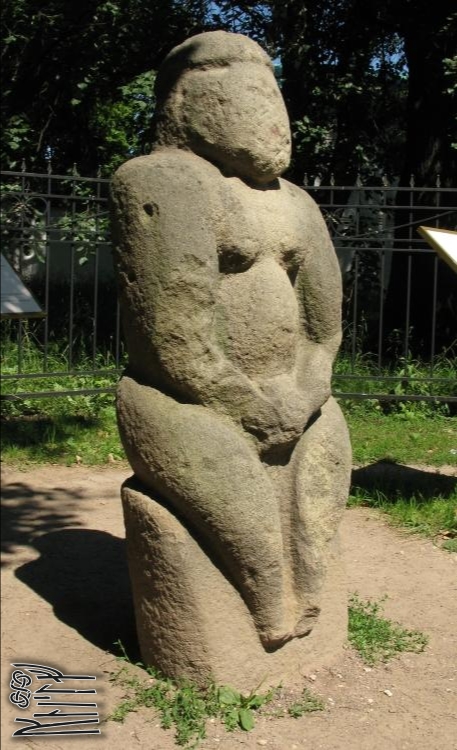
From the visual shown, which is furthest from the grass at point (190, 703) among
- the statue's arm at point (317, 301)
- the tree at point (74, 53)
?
the tree at point (74, 53)

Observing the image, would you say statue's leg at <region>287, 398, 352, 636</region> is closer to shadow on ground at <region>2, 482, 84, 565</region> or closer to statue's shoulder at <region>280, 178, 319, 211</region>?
statue's shoulder at <region>280, 178, 319, 211</region>

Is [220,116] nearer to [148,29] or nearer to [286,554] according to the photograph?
[286,554]

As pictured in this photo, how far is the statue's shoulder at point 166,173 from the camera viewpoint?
3.00 metres

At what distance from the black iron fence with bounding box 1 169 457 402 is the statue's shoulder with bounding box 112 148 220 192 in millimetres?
3160

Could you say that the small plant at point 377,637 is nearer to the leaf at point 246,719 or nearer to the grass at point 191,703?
the grass at point 191,703

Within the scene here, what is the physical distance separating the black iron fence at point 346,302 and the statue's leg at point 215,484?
3.13 meters

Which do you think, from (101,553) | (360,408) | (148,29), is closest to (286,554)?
(101,553)

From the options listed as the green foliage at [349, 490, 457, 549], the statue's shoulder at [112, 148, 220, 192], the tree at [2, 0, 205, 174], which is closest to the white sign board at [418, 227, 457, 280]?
the green foliage at [349, 490, 457, 549]

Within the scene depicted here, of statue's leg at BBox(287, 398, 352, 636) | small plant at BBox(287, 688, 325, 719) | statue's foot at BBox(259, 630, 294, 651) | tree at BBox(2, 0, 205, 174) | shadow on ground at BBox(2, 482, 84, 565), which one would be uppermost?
tree at BBox(2, 0, 205, 174)

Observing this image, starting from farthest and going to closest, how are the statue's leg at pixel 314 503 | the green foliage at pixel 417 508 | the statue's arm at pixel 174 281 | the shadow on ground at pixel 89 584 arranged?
the green foliage at pixel 417 508, the shadow on ground at pixel 89 584, the statue's leg at pixel 314 503, the statue's arm at pixel 174 281

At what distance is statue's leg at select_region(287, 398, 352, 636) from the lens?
3.27 m

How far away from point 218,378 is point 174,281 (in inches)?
13.8

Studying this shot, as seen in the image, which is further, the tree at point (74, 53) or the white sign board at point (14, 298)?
the tree at point (74, 53)

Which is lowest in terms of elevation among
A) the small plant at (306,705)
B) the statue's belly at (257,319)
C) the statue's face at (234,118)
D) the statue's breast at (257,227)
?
the small plant at (306,705)
